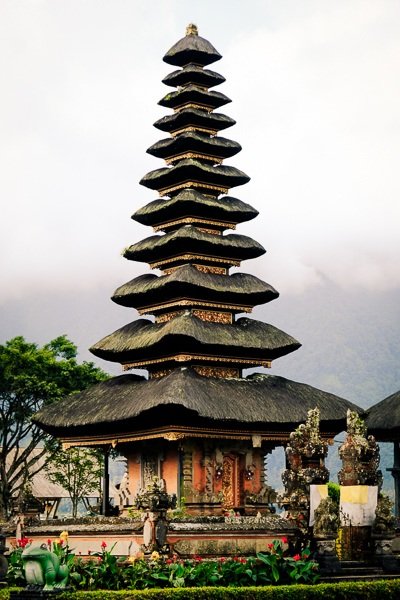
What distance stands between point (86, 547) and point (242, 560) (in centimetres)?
667

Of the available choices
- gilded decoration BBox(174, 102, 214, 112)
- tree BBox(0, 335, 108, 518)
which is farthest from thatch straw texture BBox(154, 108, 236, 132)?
tree BBox(0, 335, 108, 518)

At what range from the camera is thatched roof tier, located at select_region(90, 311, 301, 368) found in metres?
33.8

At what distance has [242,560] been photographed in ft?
77.5

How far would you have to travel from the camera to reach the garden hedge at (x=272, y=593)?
20844mm

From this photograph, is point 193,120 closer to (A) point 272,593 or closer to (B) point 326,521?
(B) point 326,521

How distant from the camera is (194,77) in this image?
129 ft

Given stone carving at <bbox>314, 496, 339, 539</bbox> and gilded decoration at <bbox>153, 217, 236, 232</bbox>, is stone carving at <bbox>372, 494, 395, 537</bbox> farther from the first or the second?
gilded decoration at <bbox>153, 217, 236, 232</bbox>

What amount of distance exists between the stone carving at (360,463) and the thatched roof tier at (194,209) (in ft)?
40.8

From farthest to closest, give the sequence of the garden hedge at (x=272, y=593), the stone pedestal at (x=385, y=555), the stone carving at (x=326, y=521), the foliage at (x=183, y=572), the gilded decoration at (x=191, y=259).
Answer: the gilded decoration at (x=191, y=259), the stone pedestal at (x=385, y=555), the stone carving at (x=326, y=521), the foliage at (x=183, y=572), the garden hedge at (x=272, y=593)

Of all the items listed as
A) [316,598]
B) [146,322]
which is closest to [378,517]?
[316,598]

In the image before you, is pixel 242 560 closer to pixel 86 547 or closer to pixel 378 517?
pixel 378 517

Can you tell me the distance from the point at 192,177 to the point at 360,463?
14555mm

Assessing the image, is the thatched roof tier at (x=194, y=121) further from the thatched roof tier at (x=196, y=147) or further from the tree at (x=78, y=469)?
the tree at (x=78, y=469)

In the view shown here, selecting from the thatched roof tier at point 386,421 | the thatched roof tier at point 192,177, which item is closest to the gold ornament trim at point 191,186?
the thatched roof tier at point 192,177
